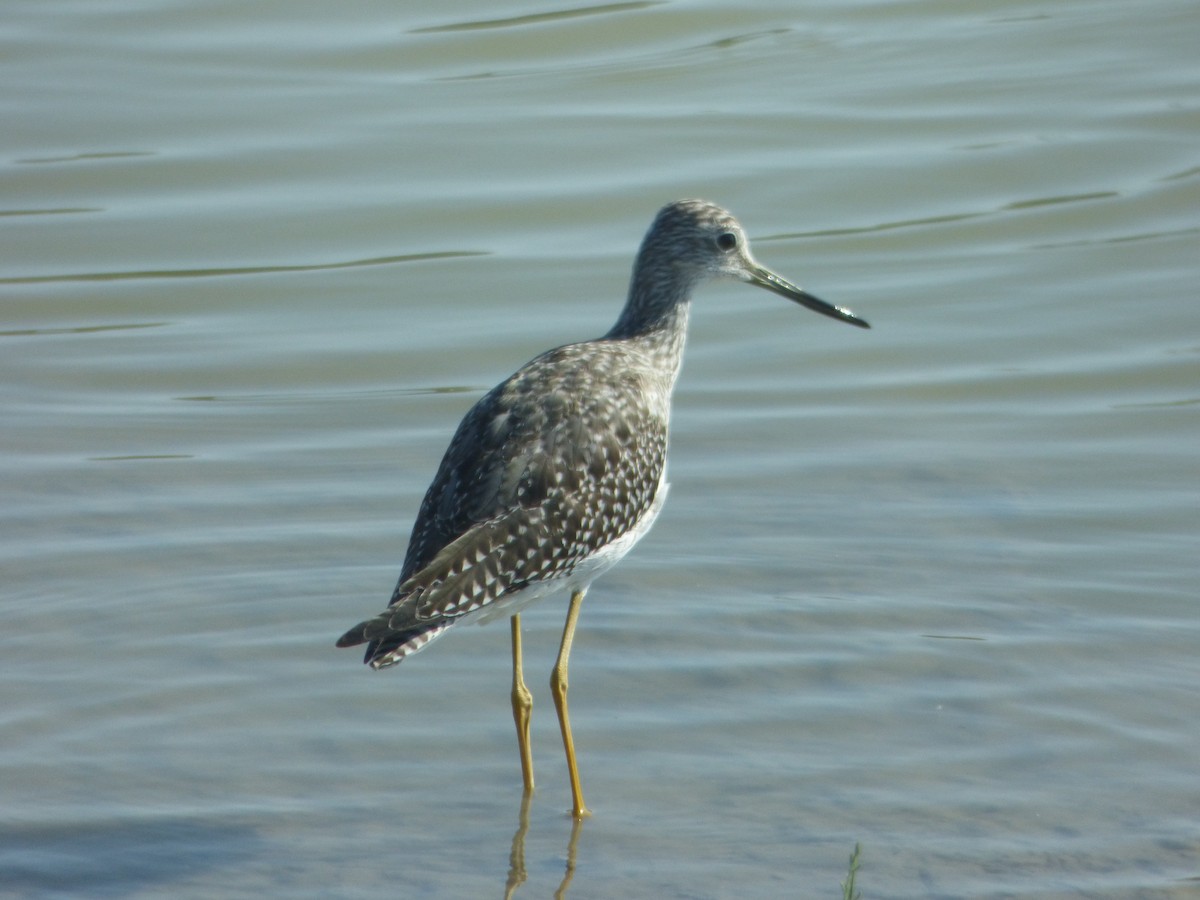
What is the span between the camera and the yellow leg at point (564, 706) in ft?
22.3

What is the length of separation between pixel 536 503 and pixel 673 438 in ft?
11.4

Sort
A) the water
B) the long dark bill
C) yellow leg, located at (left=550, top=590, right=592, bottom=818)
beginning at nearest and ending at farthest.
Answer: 1. the water
2. yellow leg, located at (left=550, top=590, right=592, bottom=818)
3. the long dark bill

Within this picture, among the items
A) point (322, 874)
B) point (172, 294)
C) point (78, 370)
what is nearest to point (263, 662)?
point (322, 874)

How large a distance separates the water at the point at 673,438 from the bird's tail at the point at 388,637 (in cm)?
80

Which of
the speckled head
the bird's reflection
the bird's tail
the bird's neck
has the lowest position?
the bird's reflection

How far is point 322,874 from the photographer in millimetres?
6305

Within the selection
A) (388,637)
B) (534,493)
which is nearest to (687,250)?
(534,493)

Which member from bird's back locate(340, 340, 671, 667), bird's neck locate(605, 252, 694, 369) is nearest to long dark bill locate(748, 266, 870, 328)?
bird's neck locate(605, 252, 694, 369)

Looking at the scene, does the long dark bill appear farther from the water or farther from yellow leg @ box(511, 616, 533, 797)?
yellow leg @ box(511, 616, 533, 797)

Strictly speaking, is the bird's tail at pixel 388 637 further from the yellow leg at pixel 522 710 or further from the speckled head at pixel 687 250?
the speckled head at pixel 687 250

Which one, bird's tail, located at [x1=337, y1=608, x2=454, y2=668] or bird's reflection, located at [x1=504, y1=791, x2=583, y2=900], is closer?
bird's tail, located at [x1=337, y1=608, x2=454, y2=668]

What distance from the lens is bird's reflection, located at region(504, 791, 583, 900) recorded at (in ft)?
20.7

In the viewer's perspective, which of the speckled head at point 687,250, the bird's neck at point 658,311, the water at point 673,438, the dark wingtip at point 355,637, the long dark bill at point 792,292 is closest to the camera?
the dark wingtip at point 355,637

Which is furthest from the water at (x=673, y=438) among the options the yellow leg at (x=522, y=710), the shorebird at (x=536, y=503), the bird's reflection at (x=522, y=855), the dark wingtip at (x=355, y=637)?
the dark wingtip at (x=355, y=637)
